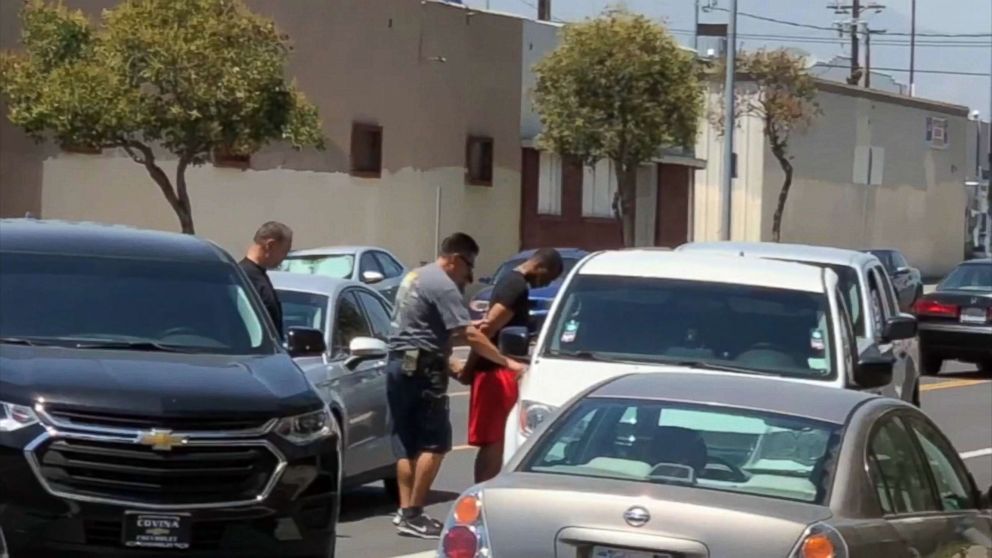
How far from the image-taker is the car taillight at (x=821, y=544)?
6383 millimetres

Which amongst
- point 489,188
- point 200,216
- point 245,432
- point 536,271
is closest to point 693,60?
Answer: point 489,188

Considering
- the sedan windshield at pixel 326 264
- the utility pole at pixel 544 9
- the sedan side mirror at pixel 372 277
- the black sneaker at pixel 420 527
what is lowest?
the black sneaker at pixel 420 527

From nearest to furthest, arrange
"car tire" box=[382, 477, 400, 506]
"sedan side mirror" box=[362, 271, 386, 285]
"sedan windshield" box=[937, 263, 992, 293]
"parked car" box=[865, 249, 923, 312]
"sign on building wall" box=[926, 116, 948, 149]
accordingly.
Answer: "car tire" box=[382, 477, 400, 506], "sedan side mirror" box=[362, 271, 386, 285], "sedan windshield" box=[937, 263, 992, 293], "parked car" box=[865, 249, 923, 312], "sign on building wall" box=[926, 116, 948, 149]

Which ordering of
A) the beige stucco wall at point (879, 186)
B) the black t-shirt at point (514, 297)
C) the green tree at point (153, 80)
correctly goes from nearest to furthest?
1. the black t-shirt at point (514, 297)
2. the green tree at point (153, 80)
3. the beige stucco wall at point (879, 186)

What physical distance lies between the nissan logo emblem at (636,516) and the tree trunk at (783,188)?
45.7 meters

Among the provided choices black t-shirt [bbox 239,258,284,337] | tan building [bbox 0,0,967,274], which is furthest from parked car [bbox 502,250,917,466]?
tan building [bbox 0,0,967,274]

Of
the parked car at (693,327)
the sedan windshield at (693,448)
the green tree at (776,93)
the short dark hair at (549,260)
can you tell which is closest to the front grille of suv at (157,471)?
the sedan windshield at (693,448)

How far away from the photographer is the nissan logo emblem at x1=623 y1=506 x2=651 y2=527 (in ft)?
21.1

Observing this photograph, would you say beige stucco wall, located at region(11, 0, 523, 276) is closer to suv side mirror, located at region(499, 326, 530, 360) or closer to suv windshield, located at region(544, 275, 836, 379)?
suv side mirror, located at region(499, 326, 530, 360)

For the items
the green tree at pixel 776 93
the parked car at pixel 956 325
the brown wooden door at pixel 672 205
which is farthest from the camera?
the green tree at pixel 776 93

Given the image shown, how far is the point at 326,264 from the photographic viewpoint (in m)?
27.0

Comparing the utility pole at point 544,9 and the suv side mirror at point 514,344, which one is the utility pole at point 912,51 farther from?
the suv side mirror at point 514,344

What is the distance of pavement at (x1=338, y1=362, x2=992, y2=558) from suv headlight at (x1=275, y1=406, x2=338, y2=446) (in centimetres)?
230

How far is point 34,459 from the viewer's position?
8.08 m
